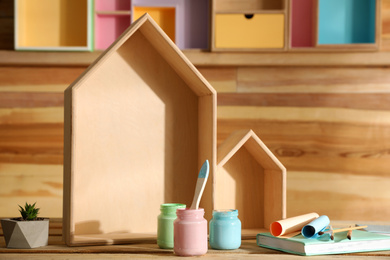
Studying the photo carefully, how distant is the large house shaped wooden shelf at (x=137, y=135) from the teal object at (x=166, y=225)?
0.07 metres

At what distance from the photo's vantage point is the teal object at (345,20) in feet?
5.19

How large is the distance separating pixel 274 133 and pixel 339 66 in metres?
0.31

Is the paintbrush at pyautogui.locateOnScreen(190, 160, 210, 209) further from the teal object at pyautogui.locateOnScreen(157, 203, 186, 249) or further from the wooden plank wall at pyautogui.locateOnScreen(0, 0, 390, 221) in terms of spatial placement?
the wooden plank wall at pyautogui.locateOnScreen(0, 0, 390, 221)

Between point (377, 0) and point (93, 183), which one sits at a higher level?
point (377, 0)

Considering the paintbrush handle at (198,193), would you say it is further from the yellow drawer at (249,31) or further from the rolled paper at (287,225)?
the yellow drawer at (249,31)

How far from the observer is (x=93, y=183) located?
1.06 metres

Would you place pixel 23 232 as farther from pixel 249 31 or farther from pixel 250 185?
pixel 249 31

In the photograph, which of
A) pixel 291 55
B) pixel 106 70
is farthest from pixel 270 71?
pixel 106 70

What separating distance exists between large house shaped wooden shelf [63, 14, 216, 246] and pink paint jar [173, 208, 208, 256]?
151 mm

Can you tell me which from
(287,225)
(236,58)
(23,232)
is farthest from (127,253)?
(236,58)

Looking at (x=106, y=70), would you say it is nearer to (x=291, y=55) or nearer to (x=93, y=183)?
(x=93, y=183)

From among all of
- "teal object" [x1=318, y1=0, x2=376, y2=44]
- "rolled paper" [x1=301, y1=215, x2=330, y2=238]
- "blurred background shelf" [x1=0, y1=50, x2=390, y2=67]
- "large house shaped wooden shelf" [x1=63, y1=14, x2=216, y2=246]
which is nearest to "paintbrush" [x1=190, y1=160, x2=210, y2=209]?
"large house shaped wooden shelf" [x1=63, y1=14, x2=216, y2=246]

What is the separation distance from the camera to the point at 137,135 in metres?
1.11

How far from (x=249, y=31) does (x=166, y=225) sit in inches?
31.9
